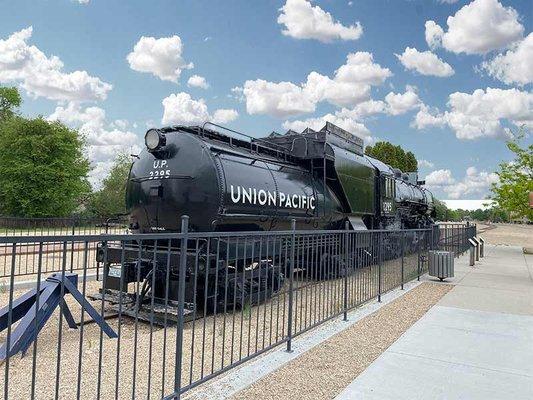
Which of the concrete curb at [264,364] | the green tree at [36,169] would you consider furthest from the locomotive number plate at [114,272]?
the green tree at [36,169]

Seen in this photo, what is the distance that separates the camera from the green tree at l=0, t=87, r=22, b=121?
1925 inches

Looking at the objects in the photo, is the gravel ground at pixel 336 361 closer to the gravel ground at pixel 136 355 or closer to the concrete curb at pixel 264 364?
the concrete curb at pixel 264 364

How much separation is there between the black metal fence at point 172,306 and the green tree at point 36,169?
31070 mm

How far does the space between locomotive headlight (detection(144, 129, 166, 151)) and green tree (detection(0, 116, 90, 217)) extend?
33.3m

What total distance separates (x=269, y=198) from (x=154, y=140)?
7.41ft

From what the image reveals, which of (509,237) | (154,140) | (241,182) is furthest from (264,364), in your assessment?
(509,237)

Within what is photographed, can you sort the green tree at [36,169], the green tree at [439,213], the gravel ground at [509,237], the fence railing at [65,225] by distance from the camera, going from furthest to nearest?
the green tree at [36,169] < the gravel ground at [509,237] < the green tree at [439,213] < the fence railing at [65,225]

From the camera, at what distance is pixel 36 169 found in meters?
36.2

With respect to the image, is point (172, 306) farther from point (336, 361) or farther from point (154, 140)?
point (154, 140)

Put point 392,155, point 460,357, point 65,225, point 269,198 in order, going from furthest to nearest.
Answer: point 392,155 → point 65,225 → point 269,198 → point 460,357

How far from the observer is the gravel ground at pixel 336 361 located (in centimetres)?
402

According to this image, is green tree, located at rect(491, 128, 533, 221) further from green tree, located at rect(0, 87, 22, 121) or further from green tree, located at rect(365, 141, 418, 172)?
green tree, located at rect(0, 87, 22, 121)

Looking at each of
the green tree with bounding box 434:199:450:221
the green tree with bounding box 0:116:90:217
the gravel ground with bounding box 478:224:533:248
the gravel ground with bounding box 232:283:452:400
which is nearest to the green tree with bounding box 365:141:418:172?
the green tree with bounding box 434:199:450:221

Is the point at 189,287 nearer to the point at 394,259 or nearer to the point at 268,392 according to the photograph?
the point at 268,392
